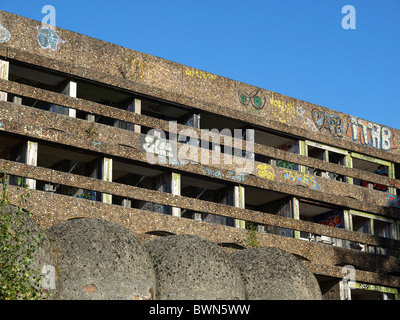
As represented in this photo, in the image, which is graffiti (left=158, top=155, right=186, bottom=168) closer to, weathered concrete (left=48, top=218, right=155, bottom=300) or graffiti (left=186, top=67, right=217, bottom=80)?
graffiti (left=186, top=67, right=217, bottom=80)

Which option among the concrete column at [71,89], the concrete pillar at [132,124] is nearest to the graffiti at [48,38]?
the concrete column at [71,89]

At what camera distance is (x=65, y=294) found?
16828 mm

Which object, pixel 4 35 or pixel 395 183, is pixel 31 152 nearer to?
pixel 4 35

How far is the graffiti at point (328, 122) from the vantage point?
4112cm

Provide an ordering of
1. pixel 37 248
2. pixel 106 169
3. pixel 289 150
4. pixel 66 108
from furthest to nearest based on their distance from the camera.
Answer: pixel 289 150 → pixel 66 108 → pixel 106 169 → pixel 37 248

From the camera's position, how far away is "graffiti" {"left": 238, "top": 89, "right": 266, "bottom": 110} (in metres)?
38.2

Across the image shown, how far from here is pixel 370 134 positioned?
143 feet

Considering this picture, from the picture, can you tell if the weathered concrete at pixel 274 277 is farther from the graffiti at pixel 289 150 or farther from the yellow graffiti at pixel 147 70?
the graffiti at pixel 289 150

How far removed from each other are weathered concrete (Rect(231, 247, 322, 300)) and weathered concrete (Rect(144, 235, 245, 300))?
0.61 m

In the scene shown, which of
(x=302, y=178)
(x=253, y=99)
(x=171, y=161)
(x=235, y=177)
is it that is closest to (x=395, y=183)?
(x=302, y=178)

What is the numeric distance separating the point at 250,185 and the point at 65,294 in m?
19.4

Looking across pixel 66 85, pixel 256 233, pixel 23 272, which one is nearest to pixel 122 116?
pixel 66 85

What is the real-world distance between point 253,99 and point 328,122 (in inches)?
215

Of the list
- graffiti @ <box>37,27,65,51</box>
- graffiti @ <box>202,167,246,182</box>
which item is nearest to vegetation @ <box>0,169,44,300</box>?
graffiti @ <box>37,27,65,51</box>
